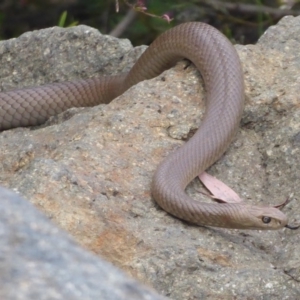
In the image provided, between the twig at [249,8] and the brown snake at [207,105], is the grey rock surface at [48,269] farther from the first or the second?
the twig at [249,8]

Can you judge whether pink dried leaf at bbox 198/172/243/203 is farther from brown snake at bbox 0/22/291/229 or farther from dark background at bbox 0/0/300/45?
dark background at bbox 0/0/300/45

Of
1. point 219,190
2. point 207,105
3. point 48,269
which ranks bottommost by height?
point 219,190

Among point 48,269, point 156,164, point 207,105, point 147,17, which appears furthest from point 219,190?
point 147,17

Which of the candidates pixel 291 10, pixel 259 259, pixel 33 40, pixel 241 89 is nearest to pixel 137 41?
pixel 291 10

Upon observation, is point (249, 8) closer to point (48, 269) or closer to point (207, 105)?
point (207, 105)

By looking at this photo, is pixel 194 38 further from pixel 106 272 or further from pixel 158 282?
pixel 106 272

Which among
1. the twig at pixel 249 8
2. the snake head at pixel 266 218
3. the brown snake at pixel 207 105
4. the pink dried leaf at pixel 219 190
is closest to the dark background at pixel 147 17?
the twig at pixel 249 8
